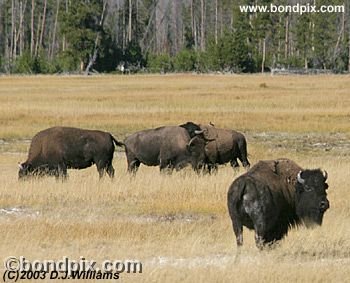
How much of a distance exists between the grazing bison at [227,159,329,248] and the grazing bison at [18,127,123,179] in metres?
8.37

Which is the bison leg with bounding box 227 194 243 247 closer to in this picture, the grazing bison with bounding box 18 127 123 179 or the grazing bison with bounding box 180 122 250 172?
the grazing bison with bounding box 18 127 123 179

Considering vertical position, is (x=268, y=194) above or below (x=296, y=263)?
above

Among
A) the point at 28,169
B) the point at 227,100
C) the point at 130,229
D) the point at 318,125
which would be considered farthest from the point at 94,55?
the point at 130,229

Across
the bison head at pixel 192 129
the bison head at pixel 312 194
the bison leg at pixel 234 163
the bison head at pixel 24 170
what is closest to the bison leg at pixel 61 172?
the bison head at pixel 24 170

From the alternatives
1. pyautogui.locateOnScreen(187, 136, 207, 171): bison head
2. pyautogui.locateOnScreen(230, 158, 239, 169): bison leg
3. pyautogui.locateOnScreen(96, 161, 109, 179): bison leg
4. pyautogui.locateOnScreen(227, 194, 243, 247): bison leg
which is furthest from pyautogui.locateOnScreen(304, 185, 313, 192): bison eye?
pyautogui.locateOnScreen(230, 158, 239, 169): bison leg

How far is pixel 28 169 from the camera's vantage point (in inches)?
752

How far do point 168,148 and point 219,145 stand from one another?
1.40m

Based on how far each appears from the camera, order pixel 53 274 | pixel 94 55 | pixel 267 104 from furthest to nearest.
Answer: pixel 94 55 → pixel 267 104 → pixel 53 274

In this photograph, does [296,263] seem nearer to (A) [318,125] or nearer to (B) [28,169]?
(B) [28,169]

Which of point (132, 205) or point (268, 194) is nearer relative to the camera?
point (268, 194)

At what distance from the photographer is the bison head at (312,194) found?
1066cm

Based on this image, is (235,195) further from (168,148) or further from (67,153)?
(168,148)

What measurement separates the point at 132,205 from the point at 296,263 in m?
5.35

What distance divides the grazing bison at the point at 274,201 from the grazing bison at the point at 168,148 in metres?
8.98
